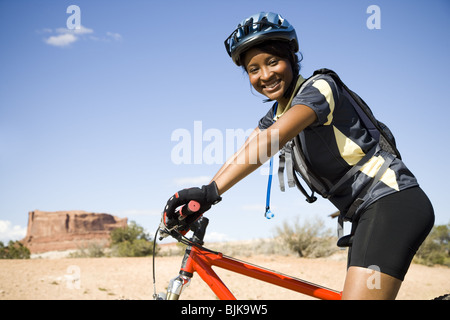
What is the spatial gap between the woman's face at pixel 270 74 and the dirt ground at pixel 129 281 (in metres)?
6.23

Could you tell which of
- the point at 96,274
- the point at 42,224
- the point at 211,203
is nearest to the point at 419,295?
the point at 96,274

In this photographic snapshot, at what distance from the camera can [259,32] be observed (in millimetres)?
2844

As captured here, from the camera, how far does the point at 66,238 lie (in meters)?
61.4

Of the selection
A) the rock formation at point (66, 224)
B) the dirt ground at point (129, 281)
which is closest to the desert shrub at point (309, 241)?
the dirt ground at point (129, 281)

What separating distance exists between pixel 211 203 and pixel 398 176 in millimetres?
1160

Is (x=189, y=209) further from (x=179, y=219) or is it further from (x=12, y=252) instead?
(x=12, y=252)

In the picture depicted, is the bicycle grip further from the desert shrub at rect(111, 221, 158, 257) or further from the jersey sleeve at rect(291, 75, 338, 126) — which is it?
the desert shrub at rect(111, 221, 158, 257)

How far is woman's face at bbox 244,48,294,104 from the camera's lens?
2.82 m

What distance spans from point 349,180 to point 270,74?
905mm

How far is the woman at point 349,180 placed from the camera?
225cm

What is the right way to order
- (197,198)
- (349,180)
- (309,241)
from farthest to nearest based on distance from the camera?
(309,241), (349,180), (197,198)

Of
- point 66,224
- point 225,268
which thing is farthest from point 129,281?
point 66,224

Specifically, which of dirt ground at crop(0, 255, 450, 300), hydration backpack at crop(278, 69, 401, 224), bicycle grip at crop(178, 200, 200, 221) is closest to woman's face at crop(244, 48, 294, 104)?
hydration backpack at crop(278, 69, 401, 224)
